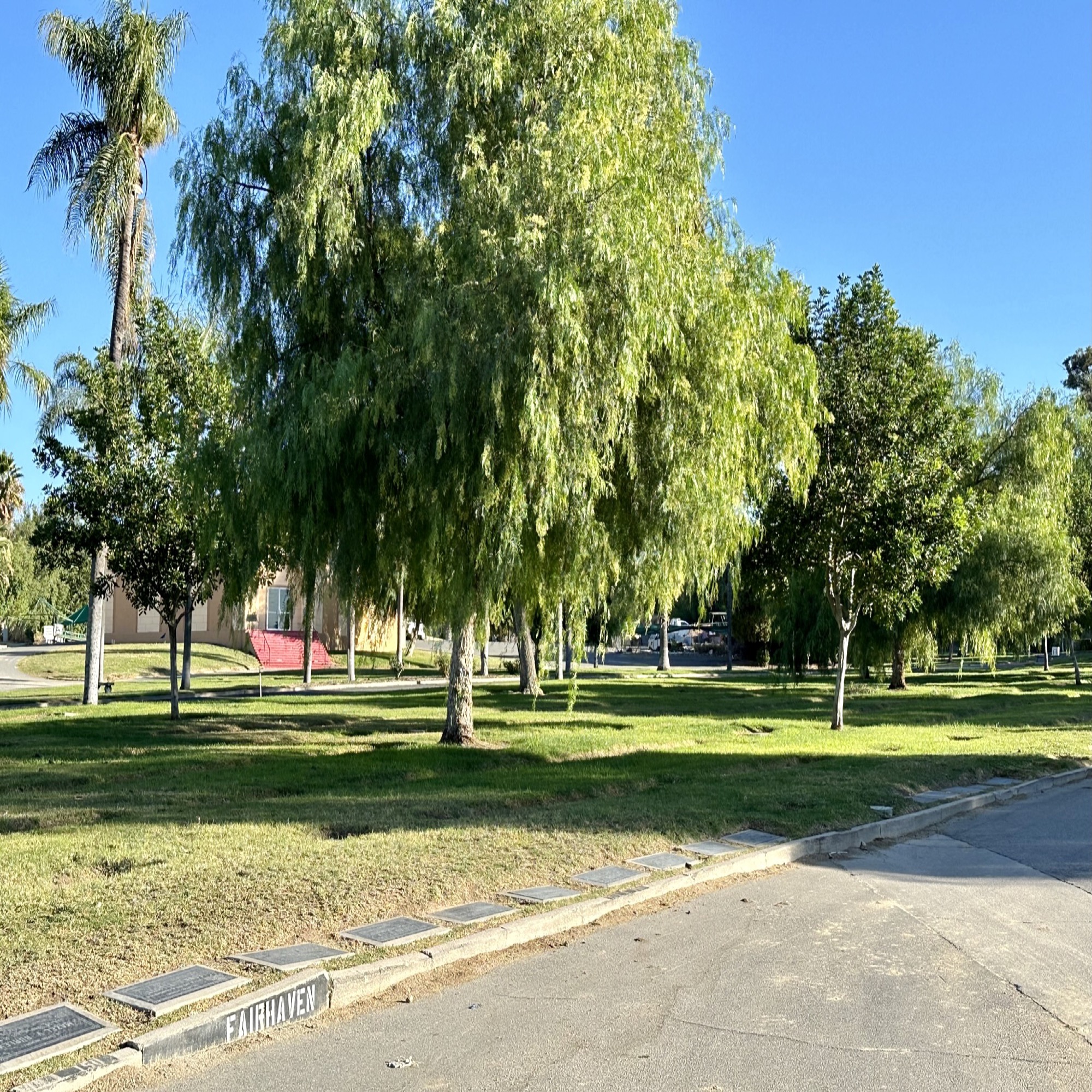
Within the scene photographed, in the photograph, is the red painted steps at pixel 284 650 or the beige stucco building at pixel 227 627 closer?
the red painted steps at pixel 284 650

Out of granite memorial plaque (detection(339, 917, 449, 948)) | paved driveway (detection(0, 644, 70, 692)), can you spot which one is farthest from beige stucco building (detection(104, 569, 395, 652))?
granite memorial plaque (detection(339, 917, 449, 948))

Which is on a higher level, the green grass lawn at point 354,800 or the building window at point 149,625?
the building window at point 149,625

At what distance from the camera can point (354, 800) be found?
11164 mm

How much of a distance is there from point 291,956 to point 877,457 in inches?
674

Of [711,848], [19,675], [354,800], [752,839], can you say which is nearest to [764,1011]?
[711,848]

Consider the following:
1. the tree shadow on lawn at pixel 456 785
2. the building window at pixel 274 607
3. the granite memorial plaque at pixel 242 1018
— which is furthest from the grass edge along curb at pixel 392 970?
the building window at pixel 274 607

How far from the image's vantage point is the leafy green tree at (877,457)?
66.6 ft

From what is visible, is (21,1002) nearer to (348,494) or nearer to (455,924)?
(455,924)

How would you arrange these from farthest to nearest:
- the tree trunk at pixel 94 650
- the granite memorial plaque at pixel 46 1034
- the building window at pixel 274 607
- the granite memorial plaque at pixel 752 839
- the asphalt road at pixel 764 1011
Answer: the building window at pixel 274 607 < the tree trunk at pixel 94 650 < the granite memorial plaque at pixel 752 839 < the asphalt road at pixel 764 1011 < the granite memorial plaque at pixel 46 1034

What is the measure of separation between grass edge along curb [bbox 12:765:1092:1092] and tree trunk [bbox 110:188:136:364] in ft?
64.6

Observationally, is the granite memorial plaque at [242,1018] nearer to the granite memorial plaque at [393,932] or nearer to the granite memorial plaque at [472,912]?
the granite memorial plaque at [393,932]

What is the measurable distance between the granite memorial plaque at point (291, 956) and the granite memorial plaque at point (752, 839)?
4.50 metres

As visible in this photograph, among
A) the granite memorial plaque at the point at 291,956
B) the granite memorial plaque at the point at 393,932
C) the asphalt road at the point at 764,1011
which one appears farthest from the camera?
the granite memorial plaque at the point at 393,932

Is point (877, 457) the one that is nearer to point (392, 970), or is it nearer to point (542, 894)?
point (542, 894)
